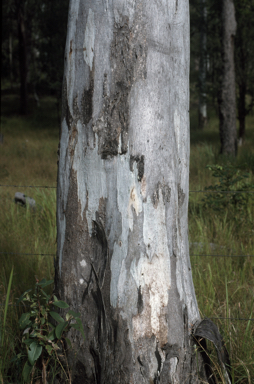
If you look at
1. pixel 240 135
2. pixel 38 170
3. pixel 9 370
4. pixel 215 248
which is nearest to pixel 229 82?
pixel 240 135

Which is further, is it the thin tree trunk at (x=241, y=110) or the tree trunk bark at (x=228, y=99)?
the thin tree trunk at (x=241, y=110)

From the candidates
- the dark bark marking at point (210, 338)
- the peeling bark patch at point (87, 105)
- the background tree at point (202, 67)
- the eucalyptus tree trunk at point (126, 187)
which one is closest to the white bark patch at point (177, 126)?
the eucalyptus tree trunk at point (126, 187)

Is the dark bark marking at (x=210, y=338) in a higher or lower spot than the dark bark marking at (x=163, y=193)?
lower

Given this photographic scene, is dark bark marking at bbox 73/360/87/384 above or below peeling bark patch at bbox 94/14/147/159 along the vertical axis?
below

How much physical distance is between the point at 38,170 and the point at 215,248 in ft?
15.0

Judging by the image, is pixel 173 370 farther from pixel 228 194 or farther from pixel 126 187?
pixel 228 194

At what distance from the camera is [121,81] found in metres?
1.35

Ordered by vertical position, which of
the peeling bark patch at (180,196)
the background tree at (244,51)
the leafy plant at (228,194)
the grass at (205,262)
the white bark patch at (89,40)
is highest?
the background tree at (244,51)

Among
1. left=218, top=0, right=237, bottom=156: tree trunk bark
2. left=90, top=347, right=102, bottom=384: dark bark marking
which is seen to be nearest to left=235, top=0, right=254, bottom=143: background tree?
left=218, top=0, right=237, bottom=156: tree trunk bark

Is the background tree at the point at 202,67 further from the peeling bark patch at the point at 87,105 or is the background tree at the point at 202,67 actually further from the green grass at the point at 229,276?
the peeling bark patch at the point at 87,105

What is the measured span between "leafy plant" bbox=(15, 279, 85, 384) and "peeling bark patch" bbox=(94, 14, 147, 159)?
649mm

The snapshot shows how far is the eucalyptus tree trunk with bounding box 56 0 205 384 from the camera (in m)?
1.35

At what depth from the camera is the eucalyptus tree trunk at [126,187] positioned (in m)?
1.35

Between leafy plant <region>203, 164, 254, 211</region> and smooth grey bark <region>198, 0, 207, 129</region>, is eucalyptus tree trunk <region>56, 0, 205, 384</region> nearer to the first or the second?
leafy plant <region>203, 164, 254, 211</region>
